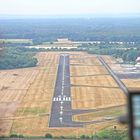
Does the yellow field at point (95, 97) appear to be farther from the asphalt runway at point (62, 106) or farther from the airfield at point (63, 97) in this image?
the asphalt runway at point (62, 106)

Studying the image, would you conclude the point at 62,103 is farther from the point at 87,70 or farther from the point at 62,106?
the point at 87,70

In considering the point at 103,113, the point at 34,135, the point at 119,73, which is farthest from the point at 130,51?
the point at 34,135

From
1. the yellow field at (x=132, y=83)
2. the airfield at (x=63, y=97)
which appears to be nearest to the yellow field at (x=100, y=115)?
the airfield at (x=63, y=97)

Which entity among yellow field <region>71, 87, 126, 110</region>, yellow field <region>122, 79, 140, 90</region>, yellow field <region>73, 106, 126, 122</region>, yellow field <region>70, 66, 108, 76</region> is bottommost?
yellow field <region>70, 66, 108, 76</region>

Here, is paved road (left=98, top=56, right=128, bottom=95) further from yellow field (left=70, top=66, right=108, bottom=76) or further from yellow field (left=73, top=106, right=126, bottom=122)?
yellow field (left=73, top=106, right=126, bottom=122)

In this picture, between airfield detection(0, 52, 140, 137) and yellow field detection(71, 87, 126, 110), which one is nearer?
airfield detection(0, 52, 140, 137)

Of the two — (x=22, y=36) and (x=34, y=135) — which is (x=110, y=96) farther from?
(x=22, y=36)

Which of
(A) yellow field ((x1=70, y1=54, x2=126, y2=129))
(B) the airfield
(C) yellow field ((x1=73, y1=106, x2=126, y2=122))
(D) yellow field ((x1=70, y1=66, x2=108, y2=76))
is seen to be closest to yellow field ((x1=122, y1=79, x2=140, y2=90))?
(B) the airfield

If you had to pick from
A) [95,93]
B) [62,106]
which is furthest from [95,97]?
[62,106]
